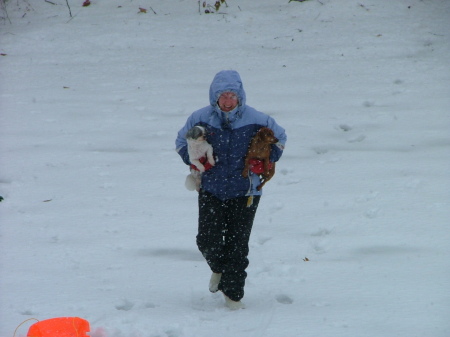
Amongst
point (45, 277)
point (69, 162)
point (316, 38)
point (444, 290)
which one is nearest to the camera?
point (444, 290)

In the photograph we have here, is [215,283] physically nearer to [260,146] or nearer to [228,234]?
[228,234]

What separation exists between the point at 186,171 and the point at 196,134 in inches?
119

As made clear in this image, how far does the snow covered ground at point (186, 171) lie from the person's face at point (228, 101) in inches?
54.0

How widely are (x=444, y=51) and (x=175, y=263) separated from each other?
654 cm

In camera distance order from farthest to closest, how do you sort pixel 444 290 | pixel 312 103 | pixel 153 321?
pixel 312 103 → pixel 444 290 → pixel 153 321

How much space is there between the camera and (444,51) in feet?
33.2

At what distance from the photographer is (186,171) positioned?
7172 millimetres

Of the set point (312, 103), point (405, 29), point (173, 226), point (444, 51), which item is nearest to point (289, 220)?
point (173, 226)

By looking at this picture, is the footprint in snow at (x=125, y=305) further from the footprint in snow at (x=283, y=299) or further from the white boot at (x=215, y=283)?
the footprint in snow at (x=283, y=299)

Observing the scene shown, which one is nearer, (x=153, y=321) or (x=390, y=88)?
(x=153, y=321)

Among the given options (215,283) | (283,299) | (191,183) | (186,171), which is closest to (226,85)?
(191,183)

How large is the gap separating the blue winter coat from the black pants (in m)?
0.09

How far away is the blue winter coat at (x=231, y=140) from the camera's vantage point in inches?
166

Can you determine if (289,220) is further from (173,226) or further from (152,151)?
(152,151)
